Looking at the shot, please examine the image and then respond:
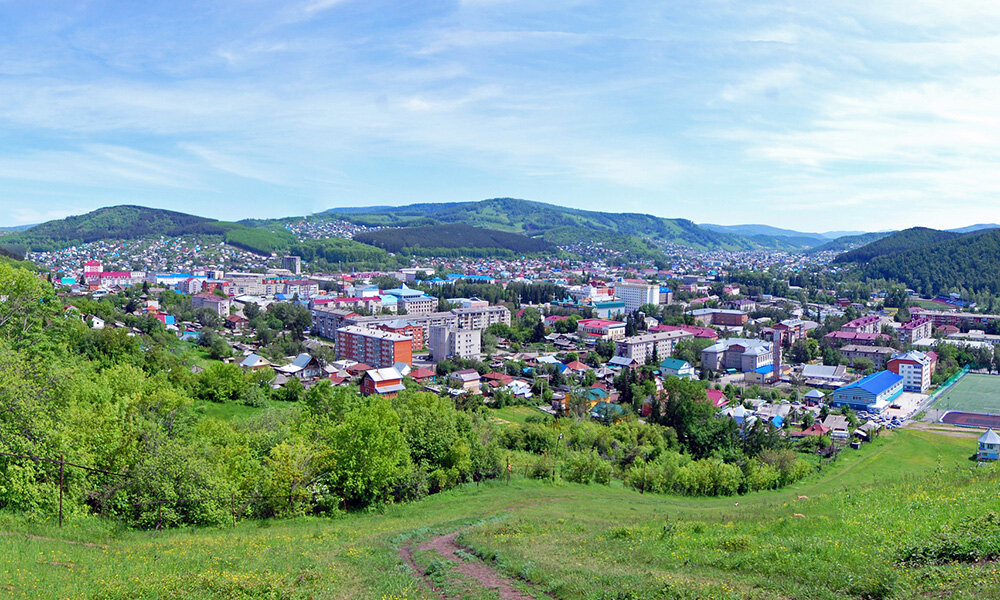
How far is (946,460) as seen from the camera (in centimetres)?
2602

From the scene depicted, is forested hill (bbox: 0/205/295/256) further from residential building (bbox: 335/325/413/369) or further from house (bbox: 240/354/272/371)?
house (bbox: 240/354/272/371)

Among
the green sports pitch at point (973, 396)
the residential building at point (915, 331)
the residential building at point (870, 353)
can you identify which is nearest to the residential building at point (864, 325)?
the residential building at point (915, 331)

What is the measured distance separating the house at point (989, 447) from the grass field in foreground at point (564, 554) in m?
14.9

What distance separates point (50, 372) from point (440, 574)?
845 cm

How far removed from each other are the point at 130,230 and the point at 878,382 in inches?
5519

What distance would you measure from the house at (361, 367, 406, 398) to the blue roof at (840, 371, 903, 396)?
25.3m

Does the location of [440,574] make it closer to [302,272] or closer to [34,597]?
[34,597]

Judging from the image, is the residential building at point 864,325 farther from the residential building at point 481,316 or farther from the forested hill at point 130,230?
the forested hill at point 130,230

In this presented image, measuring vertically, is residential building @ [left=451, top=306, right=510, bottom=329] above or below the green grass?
above

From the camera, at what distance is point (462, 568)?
8227 mm

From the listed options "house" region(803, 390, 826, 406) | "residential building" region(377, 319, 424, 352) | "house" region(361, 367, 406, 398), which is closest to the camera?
"house" region(361, 367, 406, 398)

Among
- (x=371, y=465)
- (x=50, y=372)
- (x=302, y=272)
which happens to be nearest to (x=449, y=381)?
(x=371, y=465)

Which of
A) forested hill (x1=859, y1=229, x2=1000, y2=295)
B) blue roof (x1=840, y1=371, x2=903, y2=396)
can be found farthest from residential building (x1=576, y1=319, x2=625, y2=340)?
forested hill (x1=859, y1=229, x2=1000, y2=295)

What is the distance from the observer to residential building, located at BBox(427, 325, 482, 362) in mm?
46031
